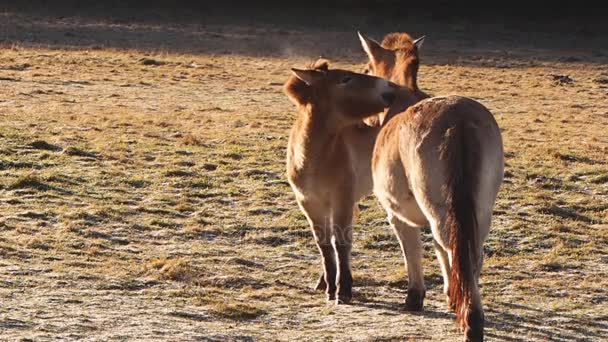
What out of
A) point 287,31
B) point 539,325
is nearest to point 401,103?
point 539,325

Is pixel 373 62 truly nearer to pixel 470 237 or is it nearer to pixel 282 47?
pixel 470 237

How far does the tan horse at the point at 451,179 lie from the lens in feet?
18.2

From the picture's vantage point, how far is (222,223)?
30.6ft

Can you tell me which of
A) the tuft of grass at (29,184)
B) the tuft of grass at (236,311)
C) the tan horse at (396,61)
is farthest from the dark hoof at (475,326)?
the tuft of grass at (29,184)

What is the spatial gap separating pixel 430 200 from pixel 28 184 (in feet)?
17.7

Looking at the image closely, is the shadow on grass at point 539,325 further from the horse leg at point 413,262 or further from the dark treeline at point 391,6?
the dark treeline at point 391,6

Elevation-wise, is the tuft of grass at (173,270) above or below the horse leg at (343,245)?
below

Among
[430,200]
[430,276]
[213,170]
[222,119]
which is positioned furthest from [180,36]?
[430,200]

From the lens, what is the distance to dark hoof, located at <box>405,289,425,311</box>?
6812mm

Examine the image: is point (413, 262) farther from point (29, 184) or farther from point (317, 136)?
point (29, 184)

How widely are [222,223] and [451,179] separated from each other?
12.8ft

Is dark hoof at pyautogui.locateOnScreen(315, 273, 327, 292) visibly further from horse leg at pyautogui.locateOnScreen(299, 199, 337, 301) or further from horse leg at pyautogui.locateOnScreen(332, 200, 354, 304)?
horse leg at pyautogui.locateOnScreen(332, 200, 354, 304)

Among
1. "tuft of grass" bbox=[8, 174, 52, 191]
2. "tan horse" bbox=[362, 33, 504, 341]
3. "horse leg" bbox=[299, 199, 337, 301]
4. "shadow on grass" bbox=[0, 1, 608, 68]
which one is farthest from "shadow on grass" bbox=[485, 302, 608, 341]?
"shadow on grass" bbox=[0, 1, 608, 68]

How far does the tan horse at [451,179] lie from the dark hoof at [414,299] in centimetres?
53
